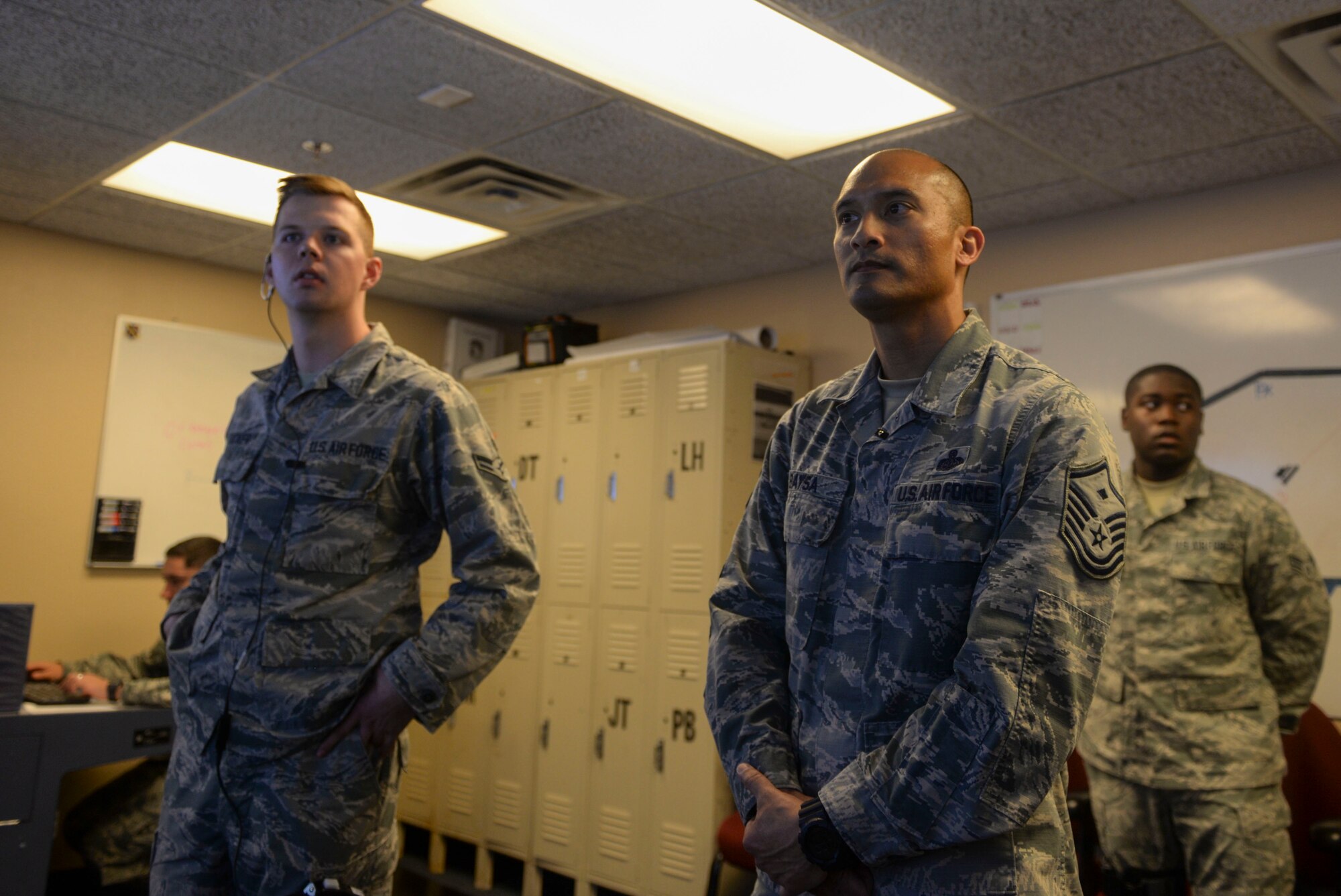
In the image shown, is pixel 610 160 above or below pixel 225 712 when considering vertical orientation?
above

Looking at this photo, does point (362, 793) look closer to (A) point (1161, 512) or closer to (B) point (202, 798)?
(B) point (202, 798)

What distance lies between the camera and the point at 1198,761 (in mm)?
2545

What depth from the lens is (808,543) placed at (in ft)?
4.18

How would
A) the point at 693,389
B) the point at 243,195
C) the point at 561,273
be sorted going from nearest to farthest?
the point at 243,195, the point at 693,389, the point at 561,273

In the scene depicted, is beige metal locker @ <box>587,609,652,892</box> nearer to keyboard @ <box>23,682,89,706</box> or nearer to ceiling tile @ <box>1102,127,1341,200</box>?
keyboard @ <box>23,682,89,706</box>

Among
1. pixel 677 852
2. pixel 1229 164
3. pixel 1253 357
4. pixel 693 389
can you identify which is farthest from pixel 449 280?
pixel 1253 357

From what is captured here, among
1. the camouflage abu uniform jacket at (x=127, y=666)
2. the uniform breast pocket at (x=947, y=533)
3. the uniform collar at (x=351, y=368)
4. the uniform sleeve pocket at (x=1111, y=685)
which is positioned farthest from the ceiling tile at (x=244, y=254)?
the uniform breast pocket at (x=947, y=533)

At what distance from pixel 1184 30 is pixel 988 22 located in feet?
1.47

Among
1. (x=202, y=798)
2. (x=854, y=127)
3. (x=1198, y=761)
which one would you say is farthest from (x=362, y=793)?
(x=854, y=127)

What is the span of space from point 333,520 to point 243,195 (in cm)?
251

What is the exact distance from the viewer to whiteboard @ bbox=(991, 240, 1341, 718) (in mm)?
3014

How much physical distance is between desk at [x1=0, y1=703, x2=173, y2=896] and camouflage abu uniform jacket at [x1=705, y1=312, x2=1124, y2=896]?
7.87 feet

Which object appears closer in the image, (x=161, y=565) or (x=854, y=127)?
(x=854, y=127)

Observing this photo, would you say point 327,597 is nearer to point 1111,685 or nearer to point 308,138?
point 308,138
